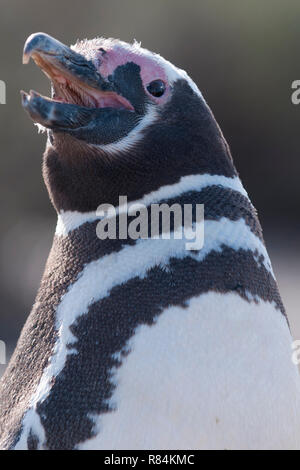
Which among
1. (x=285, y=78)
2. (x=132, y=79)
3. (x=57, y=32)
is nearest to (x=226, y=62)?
(x=285, y=78)

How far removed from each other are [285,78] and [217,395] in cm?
585

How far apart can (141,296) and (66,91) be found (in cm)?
41

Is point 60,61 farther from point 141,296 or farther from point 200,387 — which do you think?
point 200,387

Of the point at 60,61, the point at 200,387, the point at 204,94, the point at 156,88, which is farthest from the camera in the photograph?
the point at 204,94

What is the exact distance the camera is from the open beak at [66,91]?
1420mm

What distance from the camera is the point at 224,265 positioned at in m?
1.42

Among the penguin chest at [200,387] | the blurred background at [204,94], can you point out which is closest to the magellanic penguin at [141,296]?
the penguin chest at [200,387]

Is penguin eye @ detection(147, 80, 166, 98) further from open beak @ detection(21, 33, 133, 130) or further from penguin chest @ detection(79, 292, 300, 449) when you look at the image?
penguin chest @ detection(79, 292, 300, 449)

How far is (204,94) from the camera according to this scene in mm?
6688

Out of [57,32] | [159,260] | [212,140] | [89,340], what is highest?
[57,32]

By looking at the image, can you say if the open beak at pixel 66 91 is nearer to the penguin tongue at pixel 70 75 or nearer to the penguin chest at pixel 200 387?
the penguin tongue at pixel 70 75

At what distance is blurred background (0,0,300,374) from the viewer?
19.6 feet

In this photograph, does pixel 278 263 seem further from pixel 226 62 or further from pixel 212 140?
pixel 212 140

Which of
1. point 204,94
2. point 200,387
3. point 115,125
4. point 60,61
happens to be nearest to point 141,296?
point 200,387
